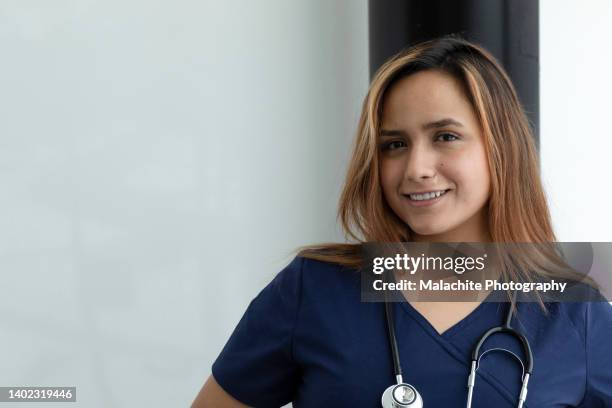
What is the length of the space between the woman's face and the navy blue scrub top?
0.12 metres

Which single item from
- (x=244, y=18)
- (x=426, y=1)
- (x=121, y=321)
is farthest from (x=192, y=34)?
(x=121, y=321)

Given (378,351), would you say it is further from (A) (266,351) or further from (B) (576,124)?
(B) (576,124)

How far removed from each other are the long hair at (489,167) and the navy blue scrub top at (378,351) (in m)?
0.06

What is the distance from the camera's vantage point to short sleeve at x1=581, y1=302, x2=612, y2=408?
92 cm

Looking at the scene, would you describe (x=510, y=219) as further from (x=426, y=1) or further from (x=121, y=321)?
(x=121, y=321)

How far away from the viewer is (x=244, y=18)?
5.31 feet

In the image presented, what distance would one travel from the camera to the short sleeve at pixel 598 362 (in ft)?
3.02

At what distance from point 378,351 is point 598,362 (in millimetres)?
265

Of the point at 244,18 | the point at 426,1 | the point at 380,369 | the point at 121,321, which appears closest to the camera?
the point at 380,369

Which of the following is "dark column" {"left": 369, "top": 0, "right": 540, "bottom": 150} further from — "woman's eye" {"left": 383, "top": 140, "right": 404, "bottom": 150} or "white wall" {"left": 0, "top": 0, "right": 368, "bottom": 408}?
"woman's eye" {"left": 383, "top": 140, "right": 404, "bottom": 150}

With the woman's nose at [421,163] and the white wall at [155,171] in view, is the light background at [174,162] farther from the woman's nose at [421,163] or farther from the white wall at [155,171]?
the woman's nose at [421,163]

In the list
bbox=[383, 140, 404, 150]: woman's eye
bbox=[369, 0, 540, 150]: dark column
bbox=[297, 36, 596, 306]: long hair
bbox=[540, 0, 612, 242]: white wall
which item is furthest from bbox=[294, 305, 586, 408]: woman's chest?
bbox=[540, 0, 612, 242]: white wall

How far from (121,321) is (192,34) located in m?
0.59

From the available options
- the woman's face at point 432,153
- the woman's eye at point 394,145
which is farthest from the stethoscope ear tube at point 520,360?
the woman's eye at point 394,145
